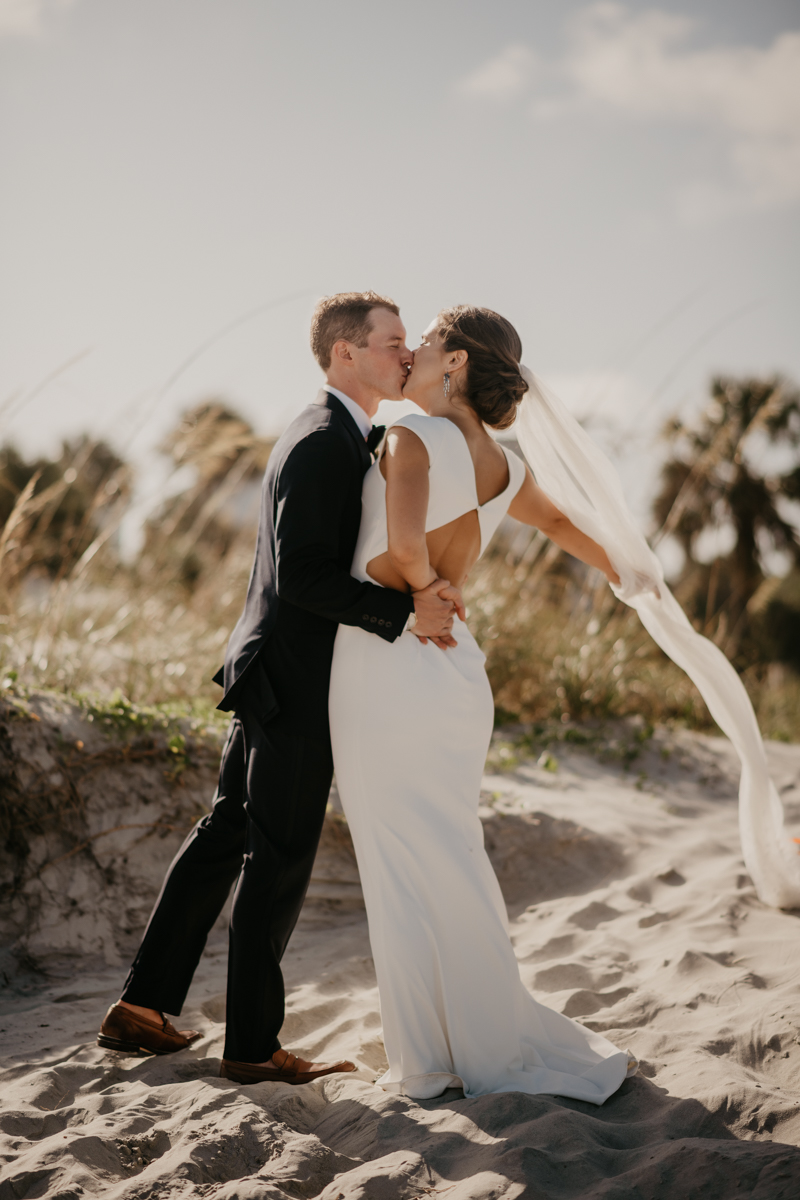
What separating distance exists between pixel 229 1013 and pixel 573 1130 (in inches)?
37.8

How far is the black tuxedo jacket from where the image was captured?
2.32 m

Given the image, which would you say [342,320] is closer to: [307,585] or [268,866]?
[307,585]

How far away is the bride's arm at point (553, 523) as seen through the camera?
2947 millimetres

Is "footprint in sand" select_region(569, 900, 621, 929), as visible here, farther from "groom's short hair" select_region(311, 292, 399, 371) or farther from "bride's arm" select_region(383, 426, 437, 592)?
"groom's short hair" select_region(311, 292, 399, 371)

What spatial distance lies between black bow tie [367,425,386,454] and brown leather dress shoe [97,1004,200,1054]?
180cm

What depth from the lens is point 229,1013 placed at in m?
2.42

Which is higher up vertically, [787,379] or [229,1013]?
[787,379]

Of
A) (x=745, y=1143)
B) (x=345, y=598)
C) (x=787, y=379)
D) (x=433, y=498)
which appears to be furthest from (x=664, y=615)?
(x=787, y=379)

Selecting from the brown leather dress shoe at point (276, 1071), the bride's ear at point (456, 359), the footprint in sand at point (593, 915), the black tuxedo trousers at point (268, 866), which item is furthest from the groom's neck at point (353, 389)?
the footprint in sand at point (593, 915)

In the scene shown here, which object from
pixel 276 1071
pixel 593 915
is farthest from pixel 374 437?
pixel 593 915

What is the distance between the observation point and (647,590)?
3.16 meters

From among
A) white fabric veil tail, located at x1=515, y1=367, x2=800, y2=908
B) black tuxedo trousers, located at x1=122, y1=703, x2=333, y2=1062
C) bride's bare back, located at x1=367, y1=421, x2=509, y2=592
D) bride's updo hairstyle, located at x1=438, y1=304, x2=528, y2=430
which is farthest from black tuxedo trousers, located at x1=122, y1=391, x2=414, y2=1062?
white fabric veil tail, located at x1=515, y1=367, x2=800, y2=908

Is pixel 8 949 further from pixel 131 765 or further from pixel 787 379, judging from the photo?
pixel 787 379

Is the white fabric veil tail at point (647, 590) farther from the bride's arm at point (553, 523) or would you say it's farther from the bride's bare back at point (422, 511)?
the bride's bare back at point (422, 511)
